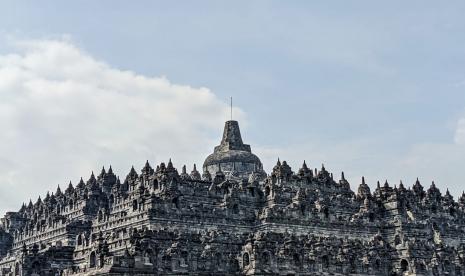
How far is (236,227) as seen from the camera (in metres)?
86.4

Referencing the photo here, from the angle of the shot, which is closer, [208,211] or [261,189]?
[208,211]

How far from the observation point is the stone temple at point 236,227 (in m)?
71.8

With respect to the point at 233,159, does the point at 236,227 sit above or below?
below

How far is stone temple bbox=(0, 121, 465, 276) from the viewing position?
71.8m

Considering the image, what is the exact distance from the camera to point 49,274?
78.8 meters

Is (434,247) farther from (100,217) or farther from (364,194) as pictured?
(100,217)

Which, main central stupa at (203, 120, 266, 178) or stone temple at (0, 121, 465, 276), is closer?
stone temple at (0, 121, 465, 276)

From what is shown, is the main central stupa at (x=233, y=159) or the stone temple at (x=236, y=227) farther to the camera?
the main central stupa at (x=233, y=159)

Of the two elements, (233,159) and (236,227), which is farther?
(233,159)

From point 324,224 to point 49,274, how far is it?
1272 inches

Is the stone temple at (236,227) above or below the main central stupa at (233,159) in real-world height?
below

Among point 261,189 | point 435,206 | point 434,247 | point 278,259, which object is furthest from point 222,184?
point 435,206

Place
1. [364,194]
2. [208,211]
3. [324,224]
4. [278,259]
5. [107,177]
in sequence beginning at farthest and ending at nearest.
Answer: [107,177] < [364,194] < [324,224] < [208,211] < [278,259]

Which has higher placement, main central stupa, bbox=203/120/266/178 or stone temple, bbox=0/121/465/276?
main central stupa, bbox=203/120/266/178
